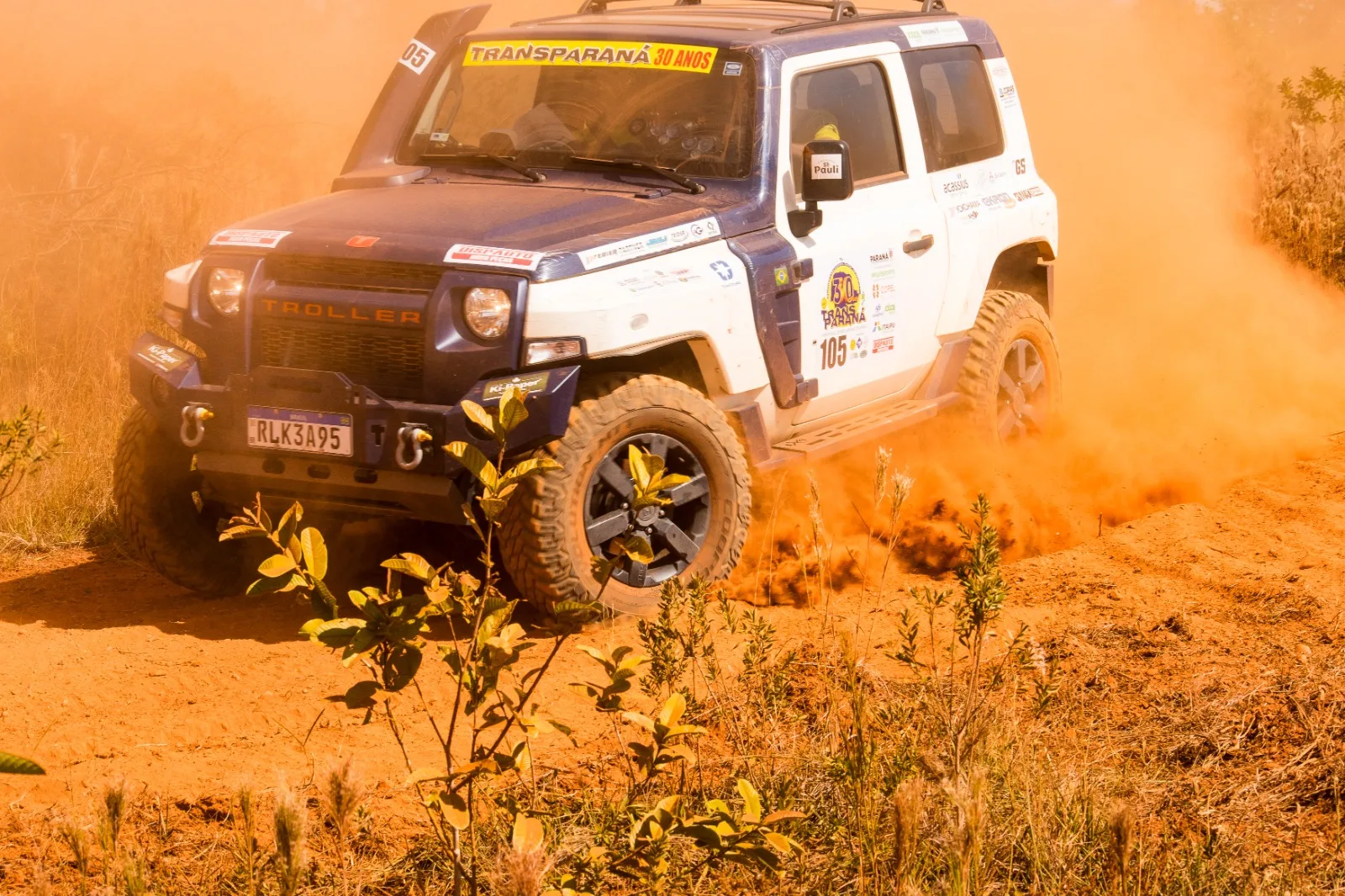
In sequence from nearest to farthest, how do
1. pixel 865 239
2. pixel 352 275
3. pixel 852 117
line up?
pixel 352 275 < pixel 865 239 < pixel 852 117

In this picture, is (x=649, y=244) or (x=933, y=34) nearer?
(x=649, y=244)

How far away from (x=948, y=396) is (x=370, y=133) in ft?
9.33

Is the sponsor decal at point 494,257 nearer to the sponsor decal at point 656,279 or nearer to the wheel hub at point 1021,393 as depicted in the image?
the sponsor decal at point 656,279

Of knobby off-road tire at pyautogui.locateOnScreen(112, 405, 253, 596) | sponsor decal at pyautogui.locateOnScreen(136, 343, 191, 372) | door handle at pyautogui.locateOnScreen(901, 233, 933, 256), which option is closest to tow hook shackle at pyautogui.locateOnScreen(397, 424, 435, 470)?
sponsor decal at pyautogui.locateOnScreen(136, 343, 191, 372)

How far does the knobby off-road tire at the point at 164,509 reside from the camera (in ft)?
19.1

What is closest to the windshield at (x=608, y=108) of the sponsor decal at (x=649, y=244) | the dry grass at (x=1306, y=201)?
the sponsor decal at (x=649, y=244)

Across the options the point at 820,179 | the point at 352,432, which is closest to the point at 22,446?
the point at 352,432

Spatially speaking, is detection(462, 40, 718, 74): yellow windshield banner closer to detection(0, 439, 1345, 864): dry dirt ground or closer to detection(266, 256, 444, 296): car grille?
detection(266, 256, 444, 296): car grille

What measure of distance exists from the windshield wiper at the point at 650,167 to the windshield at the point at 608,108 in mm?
51

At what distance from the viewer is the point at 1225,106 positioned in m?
18.8

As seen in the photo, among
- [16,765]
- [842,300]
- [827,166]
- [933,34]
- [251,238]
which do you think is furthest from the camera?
[933,34]

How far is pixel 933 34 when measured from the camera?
7.36 metres

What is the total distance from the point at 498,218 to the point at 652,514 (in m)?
1.17

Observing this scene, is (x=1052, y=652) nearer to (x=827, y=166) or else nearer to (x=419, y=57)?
(x=827, y=166)
